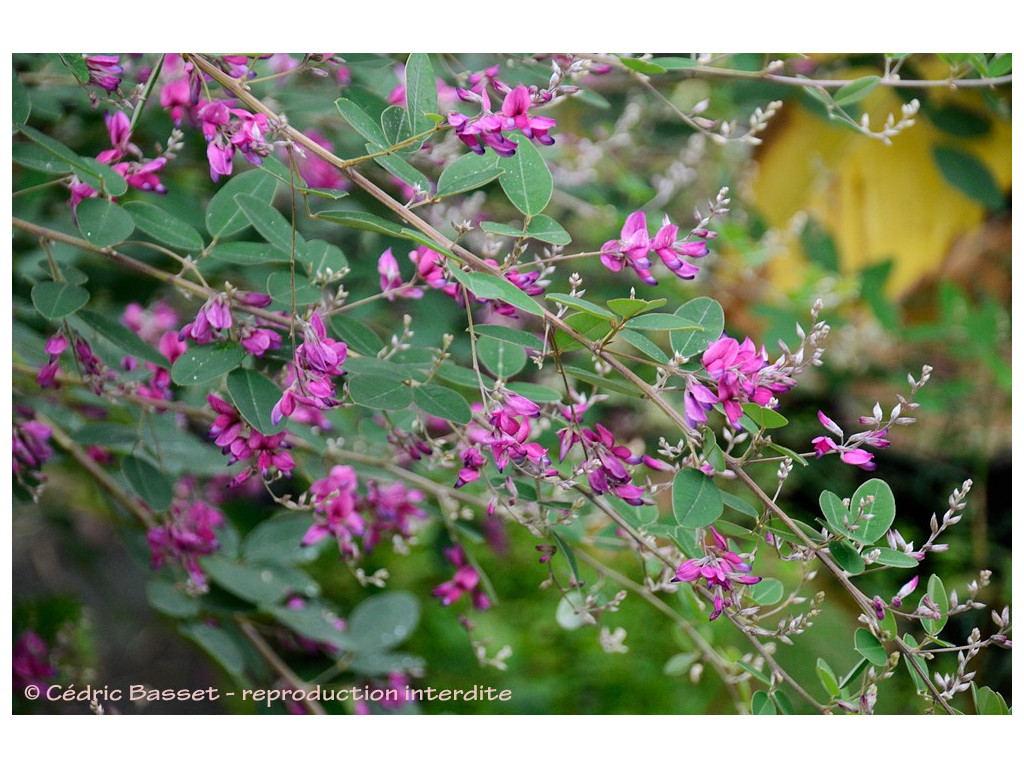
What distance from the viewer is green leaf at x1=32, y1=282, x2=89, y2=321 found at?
2.50 ft

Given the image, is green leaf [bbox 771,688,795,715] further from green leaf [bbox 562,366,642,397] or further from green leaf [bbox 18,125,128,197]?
green leaf [bbox 18,125,128,197]

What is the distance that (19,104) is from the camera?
81 cm

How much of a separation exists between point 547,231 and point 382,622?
711mm

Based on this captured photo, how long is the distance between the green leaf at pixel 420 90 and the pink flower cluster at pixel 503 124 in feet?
0.10

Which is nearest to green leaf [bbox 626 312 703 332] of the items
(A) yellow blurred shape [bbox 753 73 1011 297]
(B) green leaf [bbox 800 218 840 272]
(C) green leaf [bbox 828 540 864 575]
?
(C) green leaf [bbox 828 540 864 575]

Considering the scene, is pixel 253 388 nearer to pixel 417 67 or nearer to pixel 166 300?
pixel 417 67

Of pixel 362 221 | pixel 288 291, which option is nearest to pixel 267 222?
pixel 288 291

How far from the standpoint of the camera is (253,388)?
29.2 inches

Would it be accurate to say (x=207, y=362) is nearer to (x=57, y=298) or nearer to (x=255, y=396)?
(x=255, y=396)

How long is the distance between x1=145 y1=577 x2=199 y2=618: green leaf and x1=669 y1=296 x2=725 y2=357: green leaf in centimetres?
68

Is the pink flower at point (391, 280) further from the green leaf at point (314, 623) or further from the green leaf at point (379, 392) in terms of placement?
the green leaf at point (314, 623)

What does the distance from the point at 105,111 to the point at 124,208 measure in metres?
0.39
